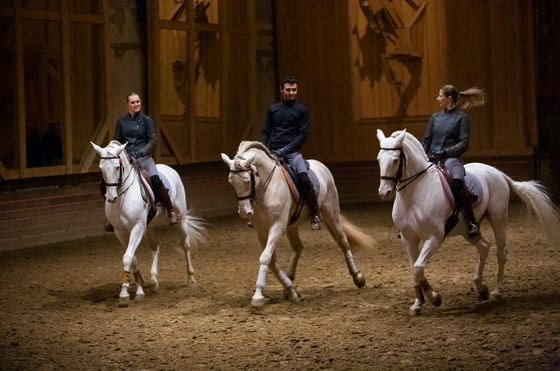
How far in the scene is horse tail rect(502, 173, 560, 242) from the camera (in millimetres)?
8133

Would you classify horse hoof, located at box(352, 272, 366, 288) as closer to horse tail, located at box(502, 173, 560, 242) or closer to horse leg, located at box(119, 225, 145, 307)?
horse tail, located at box(502, 173, 560, 242)

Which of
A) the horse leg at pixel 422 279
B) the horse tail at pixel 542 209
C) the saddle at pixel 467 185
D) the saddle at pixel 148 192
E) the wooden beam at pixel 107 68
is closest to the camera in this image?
the horse leg at pixel 422 279

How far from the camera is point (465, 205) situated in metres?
7.52

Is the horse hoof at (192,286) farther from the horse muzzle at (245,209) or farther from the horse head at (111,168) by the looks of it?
the horse muzzle at (245,209)

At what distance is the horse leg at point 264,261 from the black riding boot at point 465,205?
5.48 feet

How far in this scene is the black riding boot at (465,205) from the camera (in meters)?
7.48

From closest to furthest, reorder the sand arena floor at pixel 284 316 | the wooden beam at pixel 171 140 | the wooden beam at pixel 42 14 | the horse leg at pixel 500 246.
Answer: the sand arena floor at pixel 284 316 → the horse leg at pixel 500 246 → the wooden beam at pixel 42 14 → the wooden beam at pixel 171 140

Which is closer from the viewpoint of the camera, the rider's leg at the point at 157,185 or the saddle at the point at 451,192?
the saddle at the point at 451,192

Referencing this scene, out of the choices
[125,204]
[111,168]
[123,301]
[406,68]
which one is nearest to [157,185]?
[125,204]

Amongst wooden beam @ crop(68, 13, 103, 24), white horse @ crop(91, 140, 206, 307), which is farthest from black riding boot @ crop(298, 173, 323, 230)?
wooden beam @ crop(68, 13, 103, 24)

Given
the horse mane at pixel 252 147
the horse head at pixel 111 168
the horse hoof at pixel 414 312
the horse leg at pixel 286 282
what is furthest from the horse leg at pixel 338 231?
the horse head at pixel 111 168

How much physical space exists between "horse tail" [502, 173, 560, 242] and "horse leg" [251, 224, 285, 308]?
224 centimetres

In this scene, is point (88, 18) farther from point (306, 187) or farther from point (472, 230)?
point (472, 230)

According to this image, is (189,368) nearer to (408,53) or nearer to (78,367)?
(78,367)
